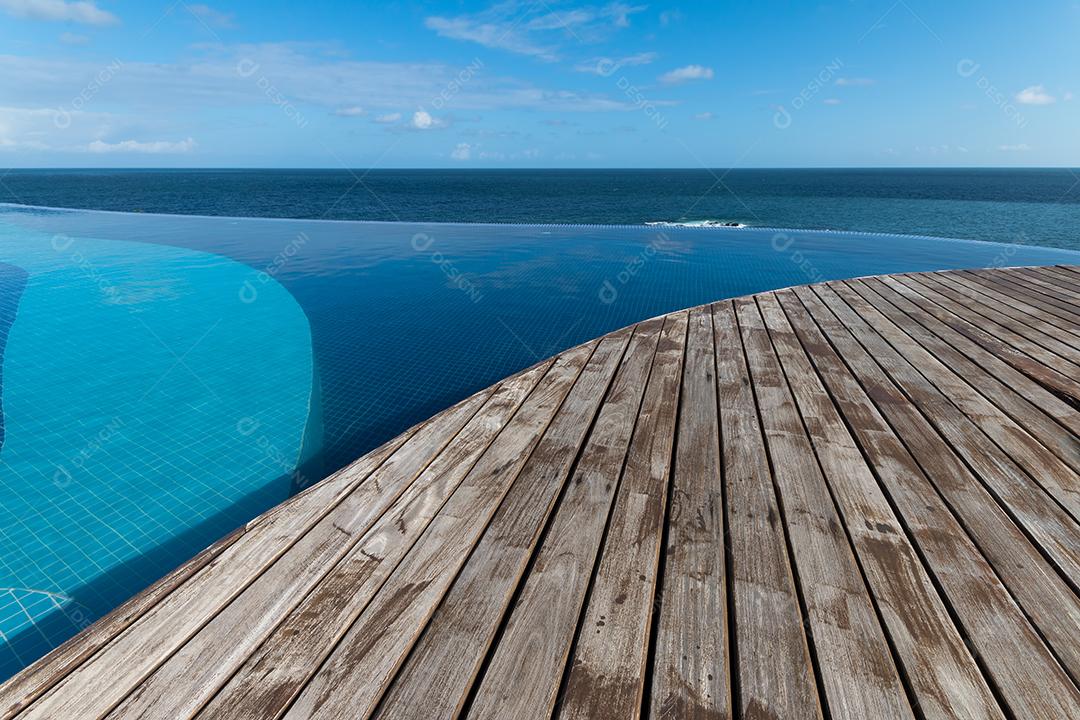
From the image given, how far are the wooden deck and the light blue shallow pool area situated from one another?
6.84 ft

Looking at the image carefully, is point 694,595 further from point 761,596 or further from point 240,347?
point 240,347

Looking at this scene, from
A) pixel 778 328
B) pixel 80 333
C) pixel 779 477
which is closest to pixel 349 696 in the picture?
pixel 779 477

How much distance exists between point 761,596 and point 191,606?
4.39 feet

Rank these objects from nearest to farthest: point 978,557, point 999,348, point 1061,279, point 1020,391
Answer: point 978,557 → point 1020,391 → point 999,348 → point 1061,279

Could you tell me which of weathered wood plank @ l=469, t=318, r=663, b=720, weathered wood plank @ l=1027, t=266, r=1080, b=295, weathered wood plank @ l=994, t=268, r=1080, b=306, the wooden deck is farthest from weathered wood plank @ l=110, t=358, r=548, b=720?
weathered wood plank @ l=1027, t=266, r=1080, b=295

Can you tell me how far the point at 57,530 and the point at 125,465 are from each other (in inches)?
25.5

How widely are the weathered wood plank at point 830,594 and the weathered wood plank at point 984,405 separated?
67 cm

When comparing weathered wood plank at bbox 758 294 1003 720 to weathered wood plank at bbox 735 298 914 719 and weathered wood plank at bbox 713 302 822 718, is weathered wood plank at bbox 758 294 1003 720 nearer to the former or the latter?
weathered wood plank at bbox 735 298 914 719

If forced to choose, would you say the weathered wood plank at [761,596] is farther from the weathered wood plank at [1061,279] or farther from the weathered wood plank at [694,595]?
the weathered wood plank at [1061,279]

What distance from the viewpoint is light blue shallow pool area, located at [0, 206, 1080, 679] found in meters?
3.02

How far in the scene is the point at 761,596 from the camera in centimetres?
114

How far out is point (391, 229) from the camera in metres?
14.2

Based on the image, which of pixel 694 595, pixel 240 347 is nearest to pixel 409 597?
pixel 694 595

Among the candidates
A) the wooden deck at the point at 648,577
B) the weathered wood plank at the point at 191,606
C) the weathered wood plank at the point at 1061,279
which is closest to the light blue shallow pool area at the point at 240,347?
the weathered wood plank at the point at 191,606
